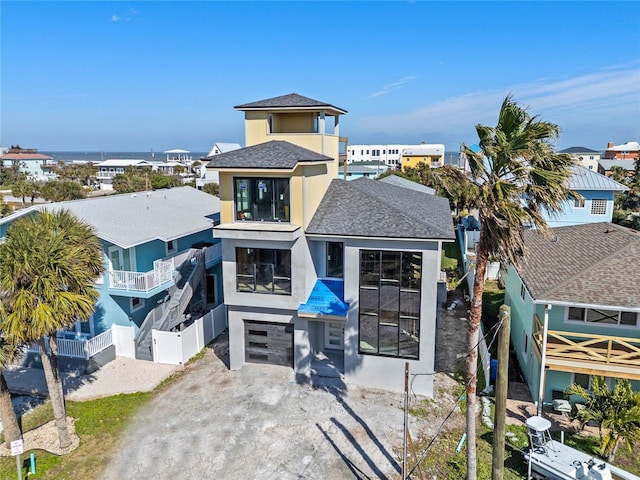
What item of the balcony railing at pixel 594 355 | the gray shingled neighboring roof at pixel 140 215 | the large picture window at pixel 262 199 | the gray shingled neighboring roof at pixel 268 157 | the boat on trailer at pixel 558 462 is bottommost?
the boat on trailer at pixel 558 462

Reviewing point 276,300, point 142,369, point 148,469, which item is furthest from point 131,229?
point 148,469

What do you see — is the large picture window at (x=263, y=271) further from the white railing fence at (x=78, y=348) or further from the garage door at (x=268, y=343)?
the white railing fence at (x=78, y=348)

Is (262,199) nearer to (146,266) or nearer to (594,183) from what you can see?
(146,266)

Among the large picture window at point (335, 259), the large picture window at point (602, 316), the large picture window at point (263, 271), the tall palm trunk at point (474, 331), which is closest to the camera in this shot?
the tall palm trunk at point (474, 331)

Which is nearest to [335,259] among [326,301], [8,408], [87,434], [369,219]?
[326,301]

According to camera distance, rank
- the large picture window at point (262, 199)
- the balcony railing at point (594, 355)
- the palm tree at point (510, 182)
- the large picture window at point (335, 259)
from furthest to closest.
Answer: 1. the large picture window at point (335, 259)
2. the large picture window at point (262, 199)
3. the balcony railing at point (594, 355)
4. the palm tree at point (510, 182)

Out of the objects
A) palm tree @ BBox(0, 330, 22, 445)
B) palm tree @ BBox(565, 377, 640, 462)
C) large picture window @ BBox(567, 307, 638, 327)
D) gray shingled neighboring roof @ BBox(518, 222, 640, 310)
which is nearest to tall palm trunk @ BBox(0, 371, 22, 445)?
palm tree @ BBox(0, 330, 22, 445)

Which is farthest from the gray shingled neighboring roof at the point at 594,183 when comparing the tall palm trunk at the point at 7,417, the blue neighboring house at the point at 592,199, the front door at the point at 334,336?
the tall palm trunk at the point at 7,417

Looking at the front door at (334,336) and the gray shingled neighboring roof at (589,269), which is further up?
the gray shingled neighboring roof at (589,269)
